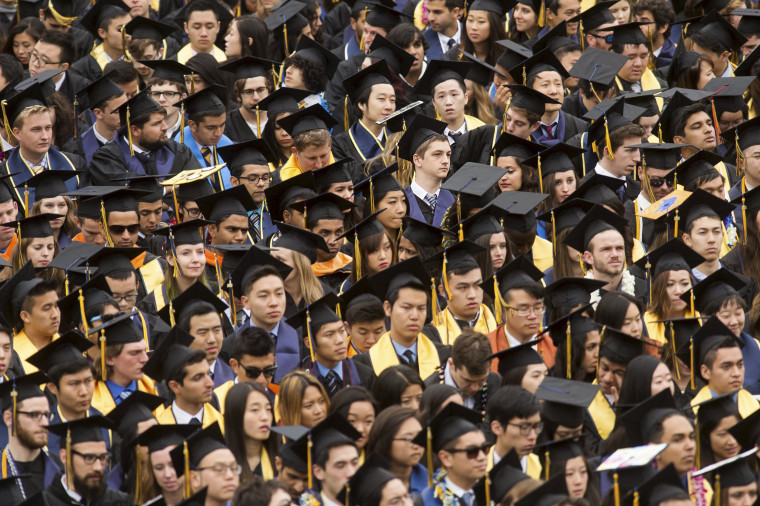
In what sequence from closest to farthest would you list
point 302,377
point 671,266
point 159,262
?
point 302,377, point 671,266, point 159,262

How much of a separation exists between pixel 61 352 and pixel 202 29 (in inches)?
182

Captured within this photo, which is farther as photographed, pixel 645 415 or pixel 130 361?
pixel 130 361

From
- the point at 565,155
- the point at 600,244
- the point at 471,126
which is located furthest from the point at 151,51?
the point at 600,244

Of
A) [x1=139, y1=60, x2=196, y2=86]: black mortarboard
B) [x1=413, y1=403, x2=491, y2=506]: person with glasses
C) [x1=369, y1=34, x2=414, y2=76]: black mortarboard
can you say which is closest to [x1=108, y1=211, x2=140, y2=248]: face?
[x1=139, y1=60, x2=196, y2=86]: black mortarboard

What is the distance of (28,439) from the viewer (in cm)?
676

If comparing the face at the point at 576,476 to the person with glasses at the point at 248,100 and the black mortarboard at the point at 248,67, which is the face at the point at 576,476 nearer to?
the person with glasses at the point at 248,100

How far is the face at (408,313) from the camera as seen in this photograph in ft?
25.5

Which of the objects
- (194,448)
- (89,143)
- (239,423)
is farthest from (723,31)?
(194,448)

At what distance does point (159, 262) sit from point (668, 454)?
3537 millimetres

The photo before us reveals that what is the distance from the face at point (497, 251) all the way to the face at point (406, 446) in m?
2.19

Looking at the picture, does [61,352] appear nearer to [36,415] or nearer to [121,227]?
[36,415]

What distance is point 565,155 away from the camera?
9.56 meters

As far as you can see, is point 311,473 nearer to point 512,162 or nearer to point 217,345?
point 217,345

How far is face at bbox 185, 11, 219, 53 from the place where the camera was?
37.5ft
